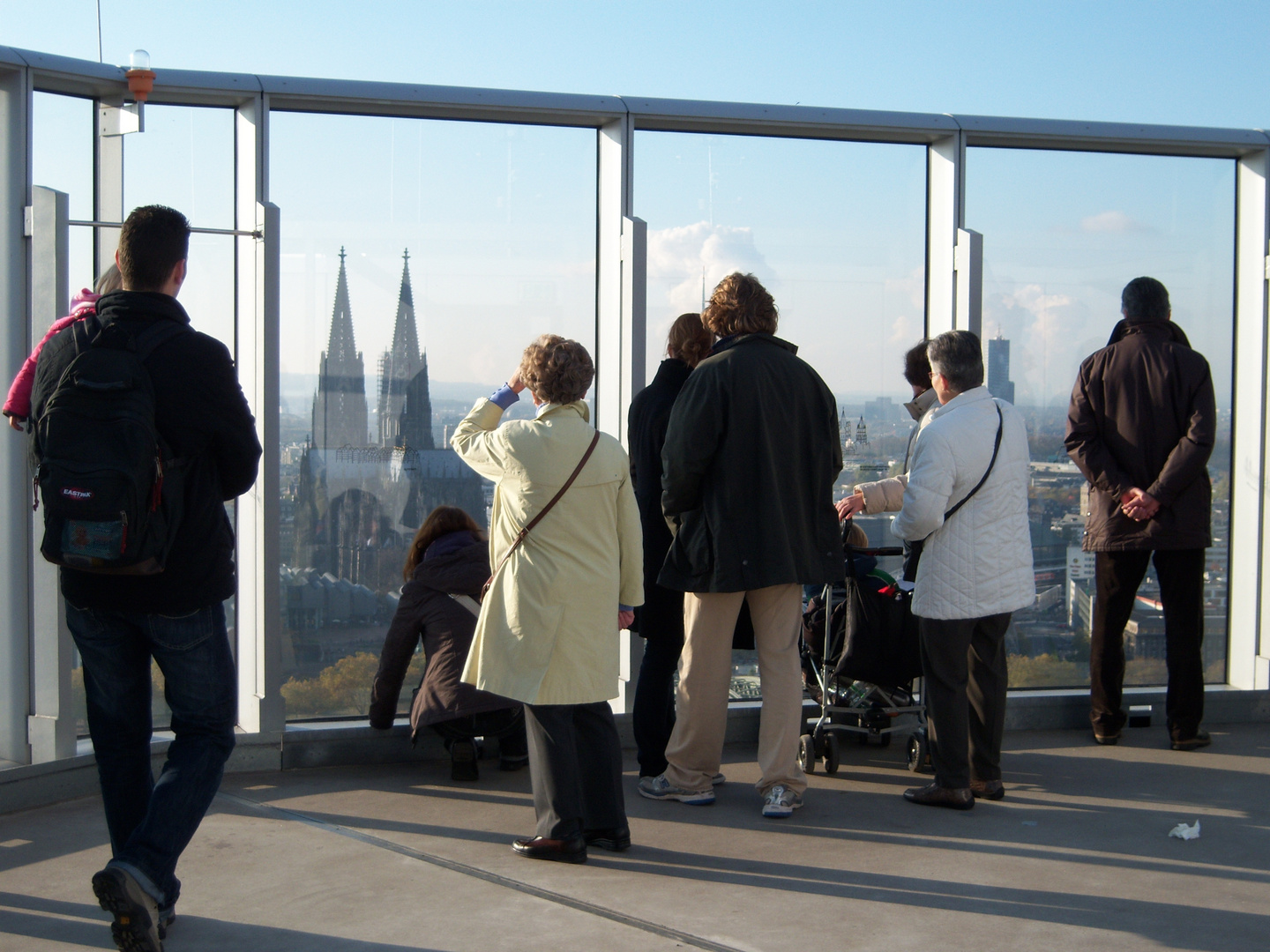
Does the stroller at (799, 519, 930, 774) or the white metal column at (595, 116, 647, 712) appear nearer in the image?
the stroller at (799, 519, 930, 774)

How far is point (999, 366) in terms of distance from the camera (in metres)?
6.34

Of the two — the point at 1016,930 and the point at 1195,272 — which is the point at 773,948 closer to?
the point at 1016,930

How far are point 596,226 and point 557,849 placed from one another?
3.02 metres

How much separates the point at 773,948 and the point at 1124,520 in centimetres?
316

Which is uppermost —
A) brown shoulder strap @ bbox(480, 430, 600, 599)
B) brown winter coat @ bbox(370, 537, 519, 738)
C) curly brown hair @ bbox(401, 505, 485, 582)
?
brown shoulder strap @ bbox(480, 430, 600, 599)

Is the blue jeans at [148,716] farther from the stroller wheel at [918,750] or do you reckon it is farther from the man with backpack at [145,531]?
the stroller wheel at [918,750]

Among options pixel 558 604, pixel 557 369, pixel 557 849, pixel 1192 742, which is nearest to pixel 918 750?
pixel 1192 742

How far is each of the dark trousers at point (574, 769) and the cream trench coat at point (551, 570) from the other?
98 mm

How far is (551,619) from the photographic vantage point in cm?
402

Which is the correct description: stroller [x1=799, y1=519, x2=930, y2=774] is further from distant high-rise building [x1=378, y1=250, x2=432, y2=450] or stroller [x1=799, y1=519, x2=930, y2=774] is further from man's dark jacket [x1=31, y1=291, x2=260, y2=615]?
man's dark jacket [x1=31, y1=291, x2=260, y2=615]

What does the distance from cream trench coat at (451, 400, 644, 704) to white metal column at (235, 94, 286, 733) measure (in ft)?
4.84

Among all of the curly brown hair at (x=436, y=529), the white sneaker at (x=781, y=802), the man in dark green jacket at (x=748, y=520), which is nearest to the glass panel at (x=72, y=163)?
the curly brown hair at (x=436, y=529)

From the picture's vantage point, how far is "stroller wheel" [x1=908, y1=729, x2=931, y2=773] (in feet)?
17.2

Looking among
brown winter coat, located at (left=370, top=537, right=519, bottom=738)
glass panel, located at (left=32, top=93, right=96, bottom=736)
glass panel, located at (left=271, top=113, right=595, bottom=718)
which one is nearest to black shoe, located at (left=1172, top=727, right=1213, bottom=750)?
brown winter coat, located at (left=370, top=537, right=519, bottom=738)
